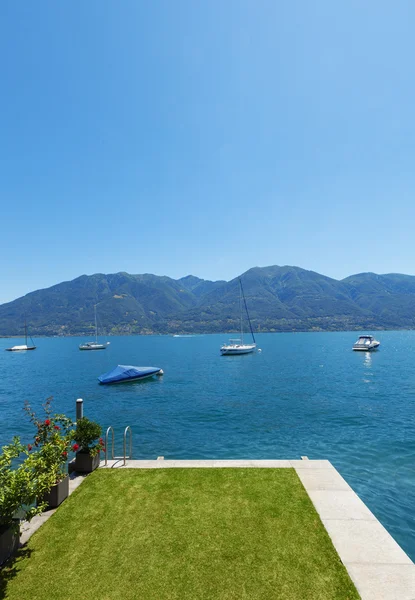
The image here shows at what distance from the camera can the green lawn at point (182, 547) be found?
6.82 metres

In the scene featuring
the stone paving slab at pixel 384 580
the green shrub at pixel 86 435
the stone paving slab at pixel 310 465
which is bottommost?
the stone paving slab at pixel 310 465

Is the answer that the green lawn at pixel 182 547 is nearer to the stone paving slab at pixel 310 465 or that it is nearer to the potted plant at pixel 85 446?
the potted plant at pixel 85 446

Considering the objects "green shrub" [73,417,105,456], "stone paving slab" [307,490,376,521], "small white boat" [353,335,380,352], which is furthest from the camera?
"small white boat" [353,335,380,352]

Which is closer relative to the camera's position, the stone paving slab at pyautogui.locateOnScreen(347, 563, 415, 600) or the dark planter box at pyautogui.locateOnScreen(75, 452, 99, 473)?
the stone paving slab at pyautogui.locateOnScreen(347, 563, 415, 600)

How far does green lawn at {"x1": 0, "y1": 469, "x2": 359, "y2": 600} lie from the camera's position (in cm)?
682

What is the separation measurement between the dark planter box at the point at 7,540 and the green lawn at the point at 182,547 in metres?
0.28

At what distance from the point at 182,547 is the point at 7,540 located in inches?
164

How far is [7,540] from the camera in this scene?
7.65 meters

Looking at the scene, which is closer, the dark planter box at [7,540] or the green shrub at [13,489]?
the green shrub at [13,489]

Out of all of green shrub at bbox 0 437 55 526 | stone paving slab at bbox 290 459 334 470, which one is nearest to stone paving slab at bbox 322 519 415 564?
stone paving slab at bbox 290 459 334 470

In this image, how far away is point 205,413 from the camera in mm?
34406

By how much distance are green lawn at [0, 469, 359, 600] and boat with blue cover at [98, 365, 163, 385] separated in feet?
155

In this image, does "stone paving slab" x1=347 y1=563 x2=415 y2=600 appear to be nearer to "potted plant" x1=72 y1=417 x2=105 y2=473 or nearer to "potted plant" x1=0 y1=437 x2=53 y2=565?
"potted plant" x1=0 y1=437 x2=53 y2=565

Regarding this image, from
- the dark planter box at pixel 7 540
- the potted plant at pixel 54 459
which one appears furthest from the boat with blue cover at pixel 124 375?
the dark planter box at pixel 7 540
